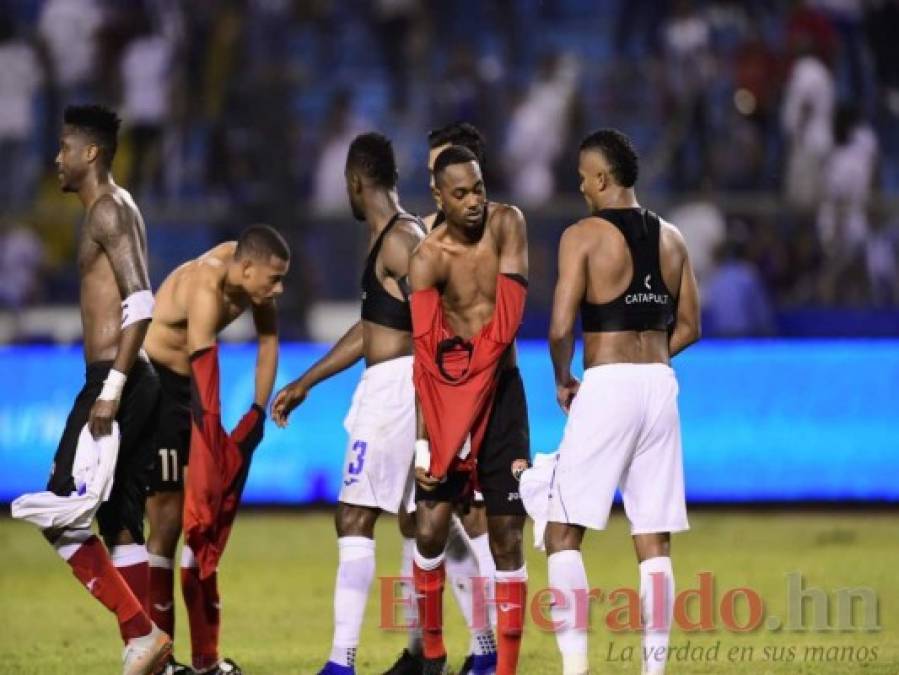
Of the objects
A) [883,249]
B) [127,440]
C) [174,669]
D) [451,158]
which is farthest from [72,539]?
[883,249]

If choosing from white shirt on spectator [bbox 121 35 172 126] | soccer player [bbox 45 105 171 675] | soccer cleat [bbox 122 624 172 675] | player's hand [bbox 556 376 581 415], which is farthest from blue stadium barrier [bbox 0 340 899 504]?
player's hand [bbox 556 376 581 415]

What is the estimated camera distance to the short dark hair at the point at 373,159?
31.0ft

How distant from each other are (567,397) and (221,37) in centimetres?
1137

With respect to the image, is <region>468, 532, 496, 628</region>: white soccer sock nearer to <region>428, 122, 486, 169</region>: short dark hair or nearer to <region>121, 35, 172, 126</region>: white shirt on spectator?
<region>428, 122, 486, 169</region>: short dark hair

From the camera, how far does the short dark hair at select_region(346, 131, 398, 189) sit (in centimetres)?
945

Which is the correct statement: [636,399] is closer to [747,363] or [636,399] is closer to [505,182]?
[747,363]

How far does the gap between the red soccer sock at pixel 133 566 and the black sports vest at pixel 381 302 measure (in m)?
1.61

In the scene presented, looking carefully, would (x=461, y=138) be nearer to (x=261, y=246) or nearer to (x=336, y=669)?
(x=261, y=246)

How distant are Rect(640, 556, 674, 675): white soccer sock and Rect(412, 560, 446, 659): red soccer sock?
108 centimetres

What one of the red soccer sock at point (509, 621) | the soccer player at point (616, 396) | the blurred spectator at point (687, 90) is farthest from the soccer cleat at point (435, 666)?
the blurred spectator at point (687, 90)

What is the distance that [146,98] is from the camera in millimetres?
18859

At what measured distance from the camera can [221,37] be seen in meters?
18.9

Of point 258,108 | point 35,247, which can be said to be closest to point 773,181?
point 258,108

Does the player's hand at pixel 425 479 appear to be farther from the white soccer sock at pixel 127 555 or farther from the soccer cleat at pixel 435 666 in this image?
the white soccer sock at pixel 127 555
